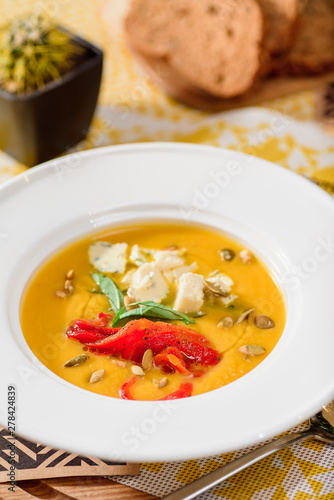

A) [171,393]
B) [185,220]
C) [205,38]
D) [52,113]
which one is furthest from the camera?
[205,38]

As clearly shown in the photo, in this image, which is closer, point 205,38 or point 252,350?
point 252,350

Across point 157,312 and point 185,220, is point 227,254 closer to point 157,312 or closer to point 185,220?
point 185,220

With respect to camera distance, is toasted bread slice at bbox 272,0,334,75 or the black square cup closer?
the black square cup

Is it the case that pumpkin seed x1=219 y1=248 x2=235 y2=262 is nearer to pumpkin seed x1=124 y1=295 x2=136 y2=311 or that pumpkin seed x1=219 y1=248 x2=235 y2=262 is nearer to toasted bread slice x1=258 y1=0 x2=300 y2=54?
pumpkin seed x1=124 y1=295 x2=136 y2=311

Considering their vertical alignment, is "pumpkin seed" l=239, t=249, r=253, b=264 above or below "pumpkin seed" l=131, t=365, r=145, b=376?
above

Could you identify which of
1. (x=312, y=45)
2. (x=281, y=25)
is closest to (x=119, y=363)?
(x=281, y=25)

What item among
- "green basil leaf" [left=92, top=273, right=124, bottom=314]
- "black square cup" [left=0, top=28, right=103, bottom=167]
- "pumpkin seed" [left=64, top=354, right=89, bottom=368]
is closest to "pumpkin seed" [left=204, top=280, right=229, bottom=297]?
"green basil leaf" [left=92, top=273, right=124, bottom=314]
